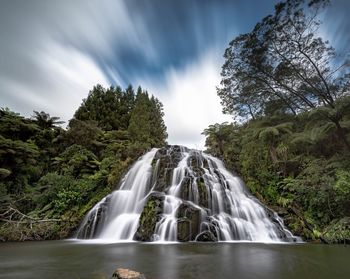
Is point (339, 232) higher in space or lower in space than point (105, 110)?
lower

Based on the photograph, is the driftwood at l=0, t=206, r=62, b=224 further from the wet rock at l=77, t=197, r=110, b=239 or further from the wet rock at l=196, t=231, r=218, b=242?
the wet rock at l=196, t=231, r=218, b=242

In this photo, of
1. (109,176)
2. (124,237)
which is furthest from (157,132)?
(124,237)

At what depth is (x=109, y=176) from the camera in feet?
43.1

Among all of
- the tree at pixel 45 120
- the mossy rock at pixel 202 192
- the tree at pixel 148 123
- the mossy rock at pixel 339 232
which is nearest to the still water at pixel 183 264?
the mossy rock at pixel 339 232

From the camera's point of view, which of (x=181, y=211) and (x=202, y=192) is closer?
(x=181, y=211)

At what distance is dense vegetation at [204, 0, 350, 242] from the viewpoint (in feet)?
29.4

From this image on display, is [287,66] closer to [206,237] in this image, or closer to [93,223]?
[206,237]

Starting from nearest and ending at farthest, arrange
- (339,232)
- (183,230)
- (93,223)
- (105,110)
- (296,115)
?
1. (339,232)
2. (183,230)
3. (93,223)
4. (296,115)
5. (105,110)

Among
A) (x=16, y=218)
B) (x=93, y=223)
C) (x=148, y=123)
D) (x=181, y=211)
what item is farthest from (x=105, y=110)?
(x=181, y=211)

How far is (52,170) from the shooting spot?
1580 centimetres

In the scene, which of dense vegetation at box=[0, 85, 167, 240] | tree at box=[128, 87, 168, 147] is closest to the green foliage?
dense vegetation at box=[0, 85, 167, 240]

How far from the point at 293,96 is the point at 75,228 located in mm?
10892

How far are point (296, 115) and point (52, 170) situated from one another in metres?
14.2

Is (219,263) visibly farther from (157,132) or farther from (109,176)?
(157,132)
